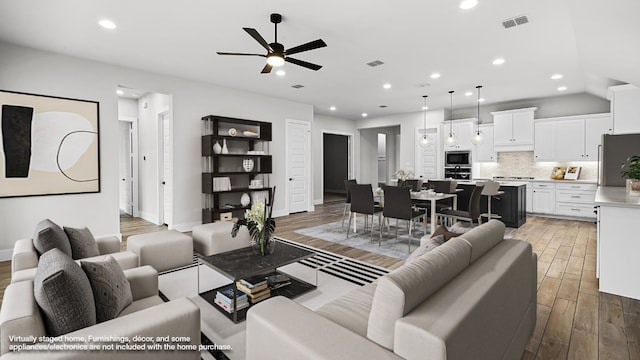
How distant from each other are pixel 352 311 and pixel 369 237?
11.4 ft

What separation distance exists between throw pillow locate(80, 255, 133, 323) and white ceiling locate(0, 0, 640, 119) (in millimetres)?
2590

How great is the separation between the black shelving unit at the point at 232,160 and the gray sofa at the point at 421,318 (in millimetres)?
4572

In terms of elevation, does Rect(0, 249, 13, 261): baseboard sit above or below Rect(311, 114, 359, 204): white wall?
below

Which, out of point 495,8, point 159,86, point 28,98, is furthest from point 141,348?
point 159,86

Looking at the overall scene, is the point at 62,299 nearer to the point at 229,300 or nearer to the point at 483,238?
the point at 229,300

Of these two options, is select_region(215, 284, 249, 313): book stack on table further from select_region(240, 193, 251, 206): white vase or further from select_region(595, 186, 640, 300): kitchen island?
select_region(240, 193, 251, 206): white vase

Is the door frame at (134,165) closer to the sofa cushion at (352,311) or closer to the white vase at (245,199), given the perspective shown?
the white vase at (245,199)

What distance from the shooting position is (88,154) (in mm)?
4539

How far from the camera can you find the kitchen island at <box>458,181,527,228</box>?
5801mm

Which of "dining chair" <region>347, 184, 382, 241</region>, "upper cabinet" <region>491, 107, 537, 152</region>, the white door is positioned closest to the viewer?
"dining chair" <region>347, 184, 382, 241</region>

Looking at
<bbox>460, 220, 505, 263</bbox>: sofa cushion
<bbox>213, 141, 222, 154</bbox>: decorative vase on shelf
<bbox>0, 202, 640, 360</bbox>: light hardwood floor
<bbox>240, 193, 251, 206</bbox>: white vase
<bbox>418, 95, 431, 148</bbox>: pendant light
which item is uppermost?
<bbox>418, 95, 431, 148</bbox>: pendant light

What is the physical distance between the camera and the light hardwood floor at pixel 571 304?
205 centimetres

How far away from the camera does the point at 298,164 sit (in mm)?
7594

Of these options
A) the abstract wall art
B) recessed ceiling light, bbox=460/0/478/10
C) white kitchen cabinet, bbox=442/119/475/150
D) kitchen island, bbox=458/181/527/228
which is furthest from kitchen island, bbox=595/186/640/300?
the abstract wall art
